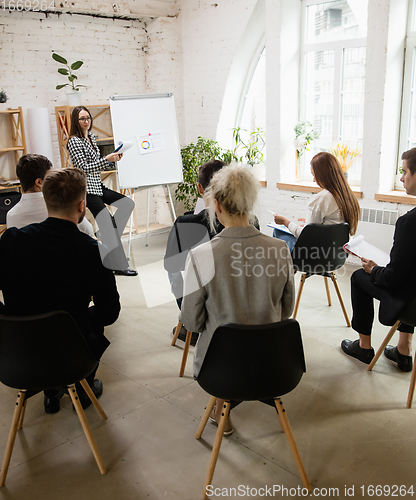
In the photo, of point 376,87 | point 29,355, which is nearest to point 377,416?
point 29,355

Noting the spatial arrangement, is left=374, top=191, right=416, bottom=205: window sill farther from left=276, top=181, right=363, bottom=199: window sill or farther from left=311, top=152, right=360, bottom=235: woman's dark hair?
left=311, top=152, right=360, bottom=235: woman's dark hair

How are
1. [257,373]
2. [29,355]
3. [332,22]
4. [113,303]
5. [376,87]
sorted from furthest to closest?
1. [332,22]
2. [376,87]
3. [113,303]
4. [29,355]
5. [257,373]

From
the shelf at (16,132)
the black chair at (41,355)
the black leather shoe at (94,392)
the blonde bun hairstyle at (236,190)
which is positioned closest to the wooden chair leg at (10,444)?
the black chair at (41,355)

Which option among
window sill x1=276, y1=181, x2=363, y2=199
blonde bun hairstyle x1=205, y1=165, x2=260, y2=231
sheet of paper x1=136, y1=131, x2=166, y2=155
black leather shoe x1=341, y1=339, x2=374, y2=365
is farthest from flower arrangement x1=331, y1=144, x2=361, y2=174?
blonde bun hairstyle x1=205, y1=165, x2=260, y2=231

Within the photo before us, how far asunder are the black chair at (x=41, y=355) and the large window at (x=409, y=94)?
373 cm

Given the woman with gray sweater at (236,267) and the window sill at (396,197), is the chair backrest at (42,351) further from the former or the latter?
the window sill at (396,197)

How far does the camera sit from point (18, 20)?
4938 millimetres

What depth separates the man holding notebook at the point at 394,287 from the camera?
2.28 m

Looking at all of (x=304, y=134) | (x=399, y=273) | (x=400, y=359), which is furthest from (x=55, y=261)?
(x=304, y=134)

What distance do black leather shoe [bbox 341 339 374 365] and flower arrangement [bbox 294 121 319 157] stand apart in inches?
112

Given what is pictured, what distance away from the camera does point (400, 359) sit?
8.92 ft

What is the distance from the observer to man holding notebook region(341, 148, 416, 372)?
228 cm

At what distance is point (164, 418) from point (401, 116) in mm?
3622

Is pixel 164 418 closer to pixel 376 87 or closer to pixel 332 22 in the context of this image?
pixel 376 87
